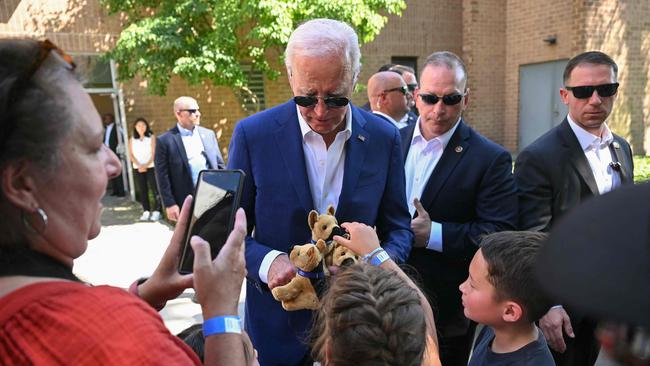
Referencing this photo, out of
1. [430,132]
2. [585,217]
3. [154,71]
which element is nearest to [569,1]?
[154,71]

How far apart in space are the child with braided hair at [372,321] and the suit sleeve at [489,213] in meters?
1.04

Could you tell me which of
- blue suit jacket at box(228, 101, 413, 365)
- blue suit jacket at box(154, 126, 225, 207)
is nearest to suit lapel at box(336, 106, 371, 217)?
blue suit jacket at box(228, 101, 413, 365)

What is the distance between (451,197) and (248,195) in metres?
1.18

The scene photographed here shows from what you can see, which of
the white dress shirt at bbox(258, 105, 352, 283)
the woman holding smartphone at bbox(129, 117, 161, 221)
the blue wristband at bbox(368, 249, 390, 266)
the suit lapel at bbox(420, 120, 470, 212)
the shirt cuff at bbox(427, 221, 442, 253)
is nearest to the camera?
the blue wristband at bbox(368, 249, 390, 266)

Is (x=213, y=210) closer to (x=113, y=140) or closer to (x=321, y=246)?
(x=321, y=246)

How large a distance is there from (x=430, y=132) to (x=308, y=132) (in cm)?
102

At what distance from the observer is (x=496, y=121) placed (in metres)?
15.2

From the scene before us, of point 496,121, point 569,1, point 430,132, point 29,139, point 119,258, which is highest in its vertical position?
point 569,1

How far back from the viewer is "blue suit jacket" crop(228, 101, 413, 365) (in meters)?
2.10

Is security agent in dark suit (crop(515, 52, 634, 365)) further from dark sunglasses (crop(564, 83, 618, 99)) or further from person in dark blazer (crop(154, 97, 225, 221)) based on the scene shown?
person in dark blazer (crop(154, 97, 225, 221))

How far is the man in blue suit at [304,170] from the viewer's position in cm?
200

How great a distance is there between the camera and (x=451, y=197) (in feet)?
8.86

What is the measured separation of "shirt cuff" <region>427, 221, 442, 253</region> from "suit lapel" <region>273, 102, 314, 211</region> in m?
0.83

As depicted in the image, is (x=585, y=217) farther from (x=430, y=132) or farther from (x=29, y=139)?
(x=430, y=132)
